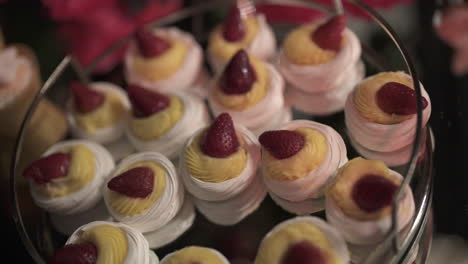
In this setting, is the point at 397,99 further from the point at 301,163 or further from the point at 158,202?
the point at 158,202

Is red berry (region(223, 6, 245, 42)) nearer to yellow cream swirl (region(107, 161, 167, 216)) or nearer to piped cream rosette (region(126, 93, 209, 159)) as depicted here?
piped cream rosette (region(126, 93, 209, 159))

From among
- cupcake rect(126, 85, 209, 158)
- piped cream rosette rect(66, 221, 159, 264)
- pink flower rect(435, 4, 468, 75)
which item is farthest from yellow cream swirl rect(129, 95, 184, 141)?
pink flower rect(435, 4, 468, 75)

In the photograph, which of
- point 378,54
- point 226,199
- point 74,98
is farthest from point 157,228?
point 378,54

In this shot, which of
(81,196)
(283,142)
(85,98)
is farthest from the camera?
(85,98)

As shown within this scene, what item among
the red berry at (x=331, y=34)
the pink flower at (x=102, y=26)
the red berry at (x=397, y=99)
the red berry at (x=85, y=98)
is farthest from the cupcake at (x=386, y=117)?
the pink flower at (x=102, y=26)

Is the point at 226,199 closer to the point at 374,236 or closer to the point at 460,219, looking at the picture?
the point at 374,236

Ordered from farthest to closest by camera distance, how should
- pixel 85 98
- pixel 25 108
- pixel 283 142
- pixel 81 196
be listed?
pixel 25 108 < pixel 85 98 < pixel 81 196 < pixel 283 142

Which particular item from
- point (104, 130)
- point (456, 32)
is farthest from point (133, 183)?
point (456, 32)
